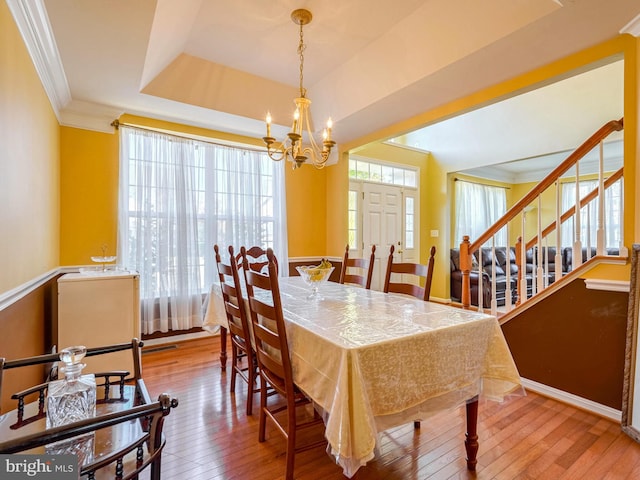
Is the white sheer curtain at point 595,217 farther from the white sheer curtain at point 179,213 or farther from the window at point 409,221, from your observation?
the white sheer curtain at point 179,213

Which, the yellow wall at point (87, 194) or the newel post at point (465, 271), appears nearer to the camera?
the newel post at point (465, 271)

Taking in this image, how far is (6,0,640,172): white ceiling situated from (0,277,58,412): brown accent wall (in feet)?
5.13

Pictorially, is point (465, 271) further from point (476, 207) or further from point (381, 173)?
point (476, 207)

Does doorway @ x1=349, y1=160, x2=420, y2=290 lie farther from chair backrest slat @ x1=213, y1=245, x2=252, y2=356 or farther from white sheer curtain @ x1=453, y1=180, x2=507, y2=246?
chair backrest slat @ x1=213, y1=245, x2=252, y2=356

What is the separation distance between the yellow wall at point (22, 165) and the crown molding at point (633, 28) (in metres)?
3.43

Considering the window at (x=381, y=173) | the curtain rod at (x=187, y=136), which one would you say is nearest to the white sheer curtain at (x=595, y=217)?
the window at (x=381, y=173)

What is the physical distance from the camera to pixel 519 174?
748cm

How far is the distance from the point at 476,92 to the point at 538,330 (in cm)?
211

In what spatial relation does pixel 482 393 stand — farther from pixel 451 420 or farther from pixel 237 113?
pixel 237 113

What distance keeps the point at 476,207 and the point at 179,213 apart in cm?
597

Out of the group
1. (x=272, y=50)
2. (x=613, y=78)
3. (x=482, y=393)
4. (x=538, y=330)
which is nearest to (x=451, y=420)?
(x=482, y=393)

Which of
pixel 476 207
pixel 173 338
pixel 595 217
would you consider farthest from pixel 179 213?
pixel 476 207

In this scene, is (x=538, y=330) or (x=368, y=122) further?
(x=368, y=122)

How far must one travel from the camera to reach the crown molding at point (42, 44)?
1632 millimetres
